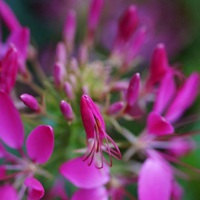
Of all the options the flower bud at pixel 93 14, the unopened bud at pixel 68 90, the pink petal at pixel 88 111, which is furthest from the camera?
the flower bud at pixel 93 14

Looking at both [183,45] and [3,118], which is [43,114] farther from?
[183,45]

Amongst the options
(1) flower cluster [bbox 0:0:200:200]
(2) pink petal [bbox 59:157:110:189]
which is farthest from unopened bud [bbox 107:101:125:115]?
(2) pink petal [bbox 59:157:110:189]

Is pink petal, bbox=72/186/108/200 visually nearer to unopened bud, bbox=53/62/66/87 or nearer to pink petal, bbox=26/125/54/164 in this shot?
pink petal, bbox=26/125/54/164

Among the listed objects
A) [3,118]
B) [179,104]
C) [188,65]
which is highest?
[3,118]

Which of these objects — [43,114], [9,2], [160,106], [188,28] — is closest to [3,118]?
[43,114]

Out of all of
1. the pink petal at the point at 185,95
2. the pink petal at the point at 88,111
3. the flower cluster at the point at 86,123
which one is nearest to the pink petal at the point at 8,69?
the flower cluster at the point at 86,123

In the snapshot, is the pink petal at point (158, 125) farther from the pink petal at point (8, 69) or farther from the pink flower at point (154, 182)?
the pink petal at point (8, 69)

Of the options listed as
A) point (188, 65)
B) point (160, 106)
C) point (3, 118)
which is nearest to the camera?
point (3, 118)
